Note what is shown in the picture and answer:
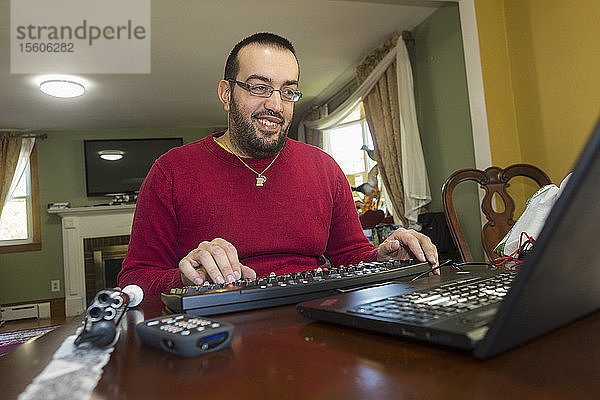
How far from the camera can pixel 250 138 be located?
1.40m

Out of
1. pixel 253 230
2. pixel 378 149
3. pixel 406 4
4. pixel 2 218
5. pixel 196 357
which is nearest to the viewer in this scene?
pixel 196 357

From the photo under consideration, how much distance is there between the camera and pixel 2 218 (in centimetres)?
614

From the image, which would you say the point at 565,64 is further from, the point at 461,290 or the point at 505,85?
the point at 461,290

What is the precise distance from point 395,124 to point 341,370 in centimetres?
357

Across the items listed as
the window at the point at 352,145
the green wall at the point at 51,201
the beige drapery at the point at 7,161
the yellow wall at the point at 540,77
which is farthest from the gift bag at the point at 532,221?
the beige drapery at the point at 7,161

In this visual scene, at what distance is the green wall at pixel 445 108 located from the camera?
3.11 meters

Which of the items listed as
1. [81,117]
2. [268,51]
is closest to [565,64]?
[268,51]

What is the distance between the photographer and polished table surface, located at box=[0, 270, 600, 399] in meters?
0.31

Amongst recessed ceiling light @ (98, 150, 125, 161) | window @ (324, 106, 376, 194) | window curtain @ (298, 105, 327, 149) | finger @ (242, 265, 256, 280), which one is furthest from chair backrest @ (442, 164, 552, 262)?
recessed ceiling light @ (98, 150, 125, 161)

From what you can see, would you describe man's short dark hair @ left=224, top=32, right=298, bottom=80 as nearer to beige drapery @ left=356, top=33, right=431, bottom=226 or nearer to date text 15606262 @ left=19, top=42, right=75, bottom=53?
beige drapery @ left=356, top=33, right=431, bottom=226

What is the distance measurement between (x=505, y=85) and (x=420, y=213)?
1.23 m

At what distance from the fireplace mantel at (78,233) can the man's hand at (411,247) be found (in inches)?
234

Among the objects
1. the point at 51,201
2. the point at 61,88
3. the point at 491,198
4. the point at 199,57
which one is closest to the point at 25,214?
the point at 51,201

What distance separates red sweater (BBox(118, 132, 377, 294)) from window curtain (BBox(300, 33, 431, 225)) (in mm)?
2245
